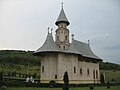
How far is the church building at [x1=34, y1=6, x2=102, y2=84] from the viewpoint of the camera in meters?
29.1

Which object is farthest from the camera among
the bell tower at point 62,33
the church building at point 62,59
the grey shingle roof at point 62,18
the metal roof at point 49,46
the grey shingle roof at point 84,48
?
the grey shingle roof at point 84,48

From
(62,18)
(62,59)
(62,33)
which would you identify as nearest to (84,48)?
(62,33)

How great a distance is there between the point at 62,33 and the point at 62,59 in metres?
4.98

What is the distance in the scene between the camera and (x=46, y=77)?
95.9 feet

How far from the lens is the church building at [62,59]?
95.6 ft

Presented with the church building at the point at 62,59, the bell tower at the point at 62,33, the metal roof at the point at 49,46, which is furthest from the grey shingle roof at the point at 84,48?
the metal roof at the point at 49,46

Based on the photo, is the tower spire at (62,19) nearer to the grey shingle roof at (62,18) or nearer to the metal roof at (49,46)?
the grey shingle roof at (62,18)

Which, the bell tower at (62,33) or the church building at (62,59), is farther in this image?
the bell tower at (62,33)

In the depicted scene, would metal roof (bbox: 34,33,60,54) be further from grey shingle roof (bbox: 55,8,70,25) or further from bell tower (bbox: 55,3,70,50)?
grey shingle roof (bbox: 55,8,70,25)

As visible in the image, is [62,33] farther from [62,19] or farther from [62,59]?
[62,59]

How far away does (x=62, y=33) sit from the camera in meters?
32.6

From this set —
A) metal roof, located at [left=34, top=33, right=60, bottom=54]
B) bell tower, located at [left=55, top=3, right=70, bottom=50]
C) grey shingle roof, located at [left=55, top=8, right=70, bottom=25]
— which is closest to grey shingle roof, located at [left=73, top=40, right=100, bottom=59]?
bell tower, located at [left=55, top=3, right=70, bottom=50]

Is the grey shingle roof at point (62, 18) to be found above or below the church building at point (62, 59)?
above

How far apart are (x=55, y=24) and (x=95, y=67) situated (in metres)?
11.5
